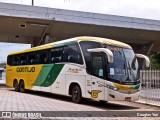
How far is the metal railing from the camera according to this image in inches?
632

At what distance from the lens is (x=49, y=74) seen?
18.3 m

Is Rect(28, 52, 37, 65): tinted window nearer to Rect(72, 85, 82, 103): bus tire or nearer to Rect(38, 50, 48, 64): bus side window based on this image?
Rect(38, 50, 48, 64): bus side window

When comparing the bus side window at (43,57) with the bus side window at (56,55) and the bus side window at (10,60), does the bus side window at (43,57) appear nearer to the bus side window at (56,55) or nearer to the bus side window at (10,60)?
the bus side window at (56,55)

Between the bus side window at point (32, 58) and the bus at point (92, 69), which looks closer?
the bus at point (92, 69)

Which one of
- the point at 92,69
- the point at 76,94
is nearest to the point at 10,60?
the point at 76,94

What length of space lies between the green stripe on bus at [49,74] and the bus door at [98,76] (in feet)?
9.34

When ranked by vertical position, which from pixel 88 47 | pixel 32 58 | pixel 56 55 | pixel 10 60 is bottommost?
pixel 10 60

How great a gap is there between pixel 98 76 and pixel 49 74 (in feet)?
15.7

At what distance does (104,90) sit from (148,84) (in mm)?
3648

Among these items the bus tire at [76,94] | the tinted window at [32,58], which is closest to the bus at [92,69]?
the bus tire at [76,94]

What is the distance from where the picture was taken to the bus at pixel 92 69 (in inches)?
547

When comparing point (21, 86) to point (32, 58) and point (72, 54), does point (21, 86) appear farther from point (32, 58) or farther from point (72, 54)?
point (72, 54)

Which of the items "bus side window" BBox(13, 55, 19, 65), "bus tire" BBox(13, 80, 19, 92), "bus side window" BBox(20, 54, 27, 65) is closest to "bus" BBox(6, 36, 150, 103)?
"bus side window" BBox(20, 54, 27, 65)

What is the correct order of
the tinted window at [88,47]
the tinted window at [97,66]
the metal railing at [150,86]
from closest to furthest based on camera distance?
1. the tinted window at [97,66]
2. the tinted window at [88,47]
3. the metal railing at [150,86]
